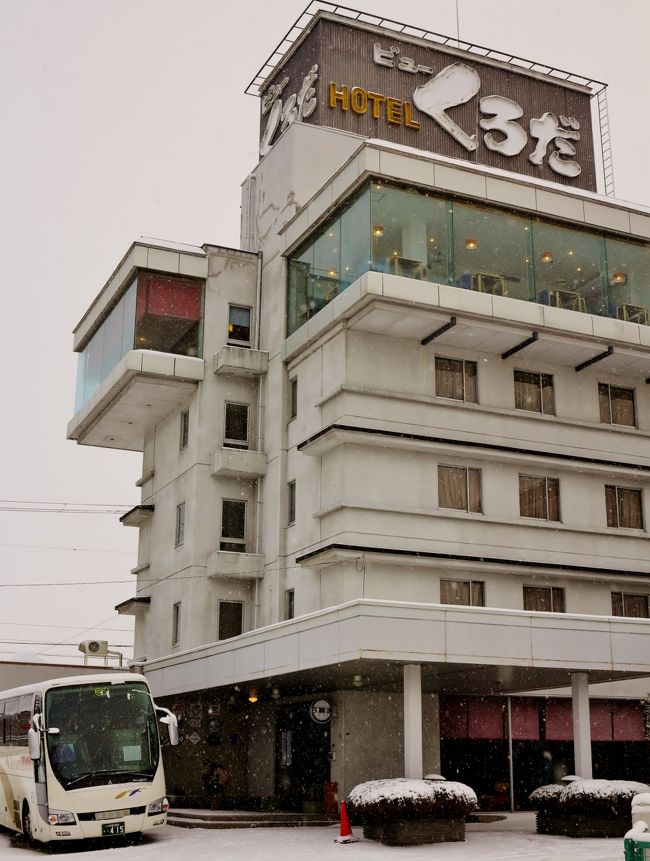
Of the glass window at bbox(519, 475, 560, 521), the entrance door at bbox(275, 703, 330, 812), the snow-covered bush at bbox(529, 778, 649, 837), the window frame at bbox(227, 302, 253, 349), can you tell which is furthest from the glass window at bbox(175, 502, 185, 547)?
the snow-covered bush at bbox(529, 778, 649, 837)

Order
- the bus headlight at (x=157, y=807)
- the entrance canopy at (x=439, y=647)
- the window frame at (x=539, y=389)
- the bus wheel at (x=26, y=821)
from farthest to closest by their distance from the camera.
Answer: the window frame at (x=539, y=389)
the entrance canopy at (x=439, y=647)
the bus wheel at (x=26, y=821)
the bus headlight at (x=157, y=807)

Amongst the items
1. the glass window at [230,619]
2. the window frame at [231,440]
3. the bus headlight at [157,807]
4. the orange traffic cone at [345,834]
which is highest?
the window frame at [231,440]

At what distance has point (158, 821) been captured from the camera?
23219 mm

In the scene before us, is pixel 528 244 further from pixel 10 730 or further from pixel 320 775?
pixel 10 730

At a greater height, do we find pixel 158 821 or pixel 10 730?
pixel 10 730

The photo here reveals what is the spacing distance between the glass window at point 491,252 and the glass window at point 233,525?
10855 mm

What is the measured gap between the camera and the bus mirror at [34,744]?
74.6 feet

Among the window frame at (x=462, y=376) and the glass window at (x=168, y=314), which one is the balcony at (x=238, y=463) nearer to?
the glass window at (x=168, y=314)

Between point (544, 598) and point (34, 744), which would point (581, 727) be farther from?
point (34, 744)

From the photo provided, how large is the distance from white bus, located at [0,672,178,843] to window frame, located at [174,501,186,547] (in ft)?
39.8

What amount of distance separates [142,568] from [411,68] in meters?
21.2

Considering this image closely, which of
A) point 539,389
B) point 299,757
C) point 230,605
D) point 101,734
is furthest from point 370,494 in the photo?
point 101,734

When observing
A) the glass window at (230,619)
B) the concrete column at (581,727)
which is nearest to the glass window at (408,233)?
the concrete column at (581,727)

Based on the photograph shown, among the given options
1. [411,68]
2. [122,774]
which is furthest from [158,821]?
[411,68]
